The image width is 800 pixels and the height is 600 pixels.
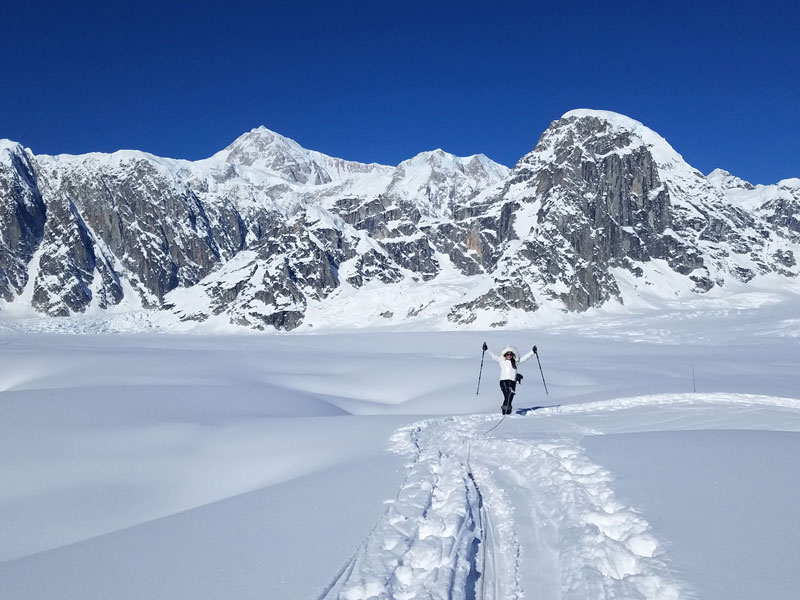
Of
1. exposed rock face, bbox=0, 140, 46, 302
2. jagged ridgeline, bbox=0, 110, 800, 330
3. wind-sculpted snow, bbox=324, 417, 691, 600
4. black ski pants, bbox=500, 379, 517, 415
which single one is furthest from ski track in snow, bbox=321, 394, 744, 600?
exposed rock face, bbox=0, 140, 46, 302

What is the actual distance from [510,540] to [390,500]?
63.5 inches

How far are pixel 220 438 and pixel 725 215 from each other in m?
220

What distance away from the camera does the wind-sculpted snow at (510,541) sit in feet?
16.4

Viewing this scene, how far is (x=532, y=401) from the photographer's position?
19938mm

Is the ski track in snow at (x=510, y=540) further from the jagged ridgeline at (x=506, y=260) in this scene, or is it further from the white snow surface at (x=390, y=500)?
the jagged ridgeline at (x=506, y=260)

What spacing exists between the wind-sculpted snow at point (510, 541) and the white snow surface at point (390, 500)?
0.02 meters

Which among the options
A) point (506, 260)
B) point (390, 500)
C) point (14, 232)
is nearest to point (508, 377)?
point (390, 500)

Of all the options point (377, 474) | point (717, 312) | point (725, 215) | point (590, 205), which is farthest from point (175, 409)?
point (725, 215)

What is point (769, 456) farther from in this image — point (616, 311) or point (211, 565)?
point (616, 311)

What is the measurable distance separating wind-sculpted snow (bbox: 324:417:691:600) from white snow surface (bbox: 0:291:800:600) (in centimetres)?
2

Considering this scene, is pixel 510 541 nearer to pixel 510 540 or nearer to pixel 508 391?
pixel 510 540

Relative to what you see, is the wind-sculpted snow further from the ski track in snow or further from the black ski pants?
the black ski pants

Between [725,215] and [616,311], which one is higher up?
[725,215]

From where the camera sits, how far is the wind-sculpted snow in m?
4.99
